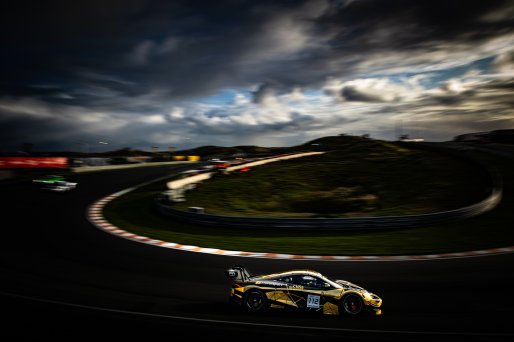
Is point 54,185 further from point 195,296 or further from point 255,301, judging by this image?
point 255,301

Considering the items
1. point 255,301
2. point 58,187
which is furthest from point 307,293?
point 58,187

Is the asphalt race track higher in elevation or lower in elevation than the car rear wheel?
lower

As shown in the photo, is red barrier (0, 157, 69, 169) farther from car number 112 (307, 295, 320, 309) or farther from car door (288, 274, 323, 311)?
car number 112 (307, 295, 320, 309)

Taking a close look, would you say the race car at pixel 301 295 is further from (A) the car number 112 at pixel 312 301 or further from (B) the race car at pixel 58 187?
(B) the race car at pixel 58 187

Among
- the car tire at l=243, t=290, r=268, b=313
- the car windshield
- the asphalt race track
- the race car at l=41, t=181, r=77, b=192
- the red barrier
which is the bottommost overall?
the asphalt race track

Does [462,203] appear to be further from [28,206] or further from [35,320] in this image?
[28,206]

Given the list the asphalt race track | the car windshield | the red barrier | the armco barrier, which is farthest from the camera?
the red barrier

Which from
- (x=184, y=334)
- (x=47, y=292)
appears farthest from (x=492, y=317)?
(x=47, y=292)

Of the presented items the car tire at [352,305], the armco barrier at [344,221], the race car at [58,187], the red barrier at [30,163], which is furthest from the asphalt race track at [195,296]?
the red barrier at [30,163]

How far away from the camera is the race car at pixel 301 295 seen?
7883 mm

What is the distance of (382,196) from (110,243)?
17.9 m

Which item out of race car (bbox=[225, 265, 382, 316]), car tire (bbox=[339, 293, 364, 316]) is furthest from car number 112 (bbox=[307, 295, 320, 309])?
car tire (bbox=[339, 293, 364, 316])

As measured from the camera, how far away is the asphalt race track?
7.18m

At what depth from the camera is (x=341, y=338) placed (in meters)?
6.83
